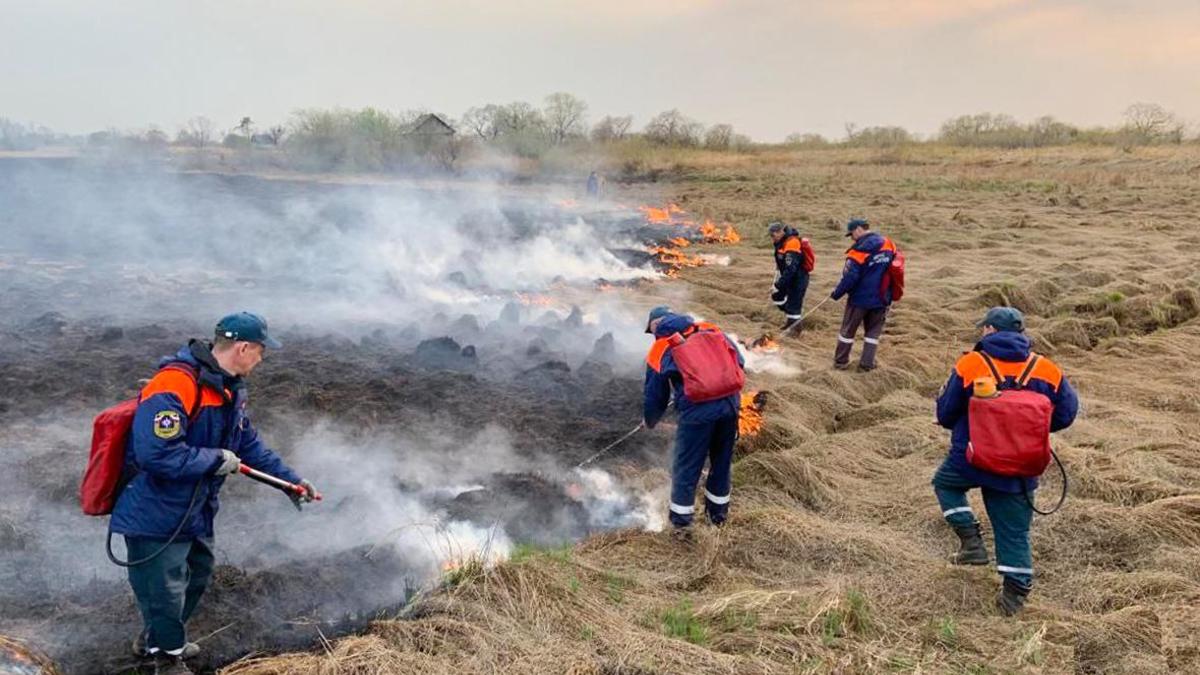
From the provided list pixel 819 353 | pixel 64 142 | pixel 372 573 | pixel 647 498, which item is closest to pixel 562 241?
pixel 819 353

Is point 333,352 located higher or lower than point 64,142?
lower

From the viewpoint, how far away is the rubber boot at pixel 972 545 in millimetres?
5027

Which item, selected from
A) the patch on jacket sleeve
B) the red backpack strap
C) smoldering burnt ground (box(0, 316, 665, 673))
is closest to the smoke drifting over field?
smoldering burnt ground (box(0, 316, 665, 673))

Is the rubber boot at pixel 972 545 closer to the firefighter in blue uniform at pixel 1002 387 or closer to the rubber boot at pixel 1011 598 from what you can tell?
the firefighter in blue uniform at pixel 1002 387

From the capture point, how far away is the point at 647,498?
657 centimetres

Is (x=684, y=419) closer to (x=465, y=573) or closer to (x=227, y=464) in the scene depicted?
(x=465, y=573)

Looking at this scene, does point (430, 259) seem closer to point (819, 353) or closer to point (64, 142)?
point (819, 353)

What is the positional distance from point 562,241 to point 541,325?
8470mm

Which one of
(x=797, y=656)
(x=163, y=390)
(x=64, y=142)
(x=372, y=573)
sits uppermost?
(x=64, y=142)

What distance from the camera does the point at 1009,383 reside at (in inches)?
181

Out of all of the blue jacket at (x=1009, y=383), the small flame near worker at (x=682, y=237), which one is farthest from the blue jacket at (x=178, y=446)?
the small flame near worker at (x=682, y=237)

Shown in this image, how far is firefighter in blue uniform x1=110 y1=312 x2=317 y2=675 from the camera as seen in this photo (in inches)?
139

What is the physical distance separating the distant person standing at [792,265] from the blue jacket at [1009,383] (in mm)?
6771

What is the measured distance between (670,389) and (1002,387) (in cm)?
221
